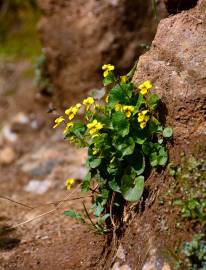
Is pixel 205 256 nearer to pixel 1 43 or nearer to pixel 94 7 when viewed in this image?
pixel 94 7

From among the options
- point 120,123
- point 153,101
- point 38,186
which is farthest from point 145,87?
point 38,186

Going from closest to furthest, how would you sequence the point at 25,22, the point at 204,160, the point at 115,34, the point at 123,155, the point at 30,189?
the point at 204,160 → the point at 123,155 → the point at 30,189 → the point at 115,34 → the point at 25,22

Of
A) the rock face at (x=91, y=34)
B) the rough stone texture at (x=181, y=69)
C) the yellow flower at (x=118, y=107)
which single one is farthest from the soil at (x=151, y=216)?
the rock face at (x=91, y=34)

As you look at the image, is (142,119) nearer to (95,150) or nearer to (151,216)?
(95,150)

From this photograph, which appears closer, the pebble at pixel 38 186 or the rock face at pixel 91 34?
the pebble at pixel 38 186

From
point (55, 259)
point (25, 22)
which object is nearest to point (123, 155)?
point (55, 259)

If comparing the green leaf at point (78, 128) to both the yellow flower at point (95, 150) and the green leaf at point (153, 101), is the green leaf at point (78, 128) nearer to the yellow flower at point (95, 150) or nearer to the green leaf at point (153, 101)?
the yellow flower at point (95, 150)
